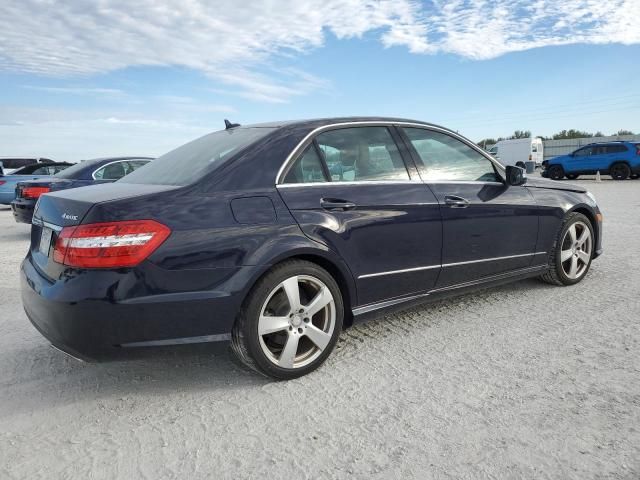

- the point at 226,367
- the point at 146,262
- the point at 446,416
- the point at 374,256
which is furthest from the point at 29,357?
the point at 446,416

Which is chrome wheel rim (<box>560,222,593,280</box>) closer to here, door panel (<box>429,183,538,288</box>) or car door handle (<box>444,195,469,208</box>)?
door panel (<box>429,183,538,288</box>)

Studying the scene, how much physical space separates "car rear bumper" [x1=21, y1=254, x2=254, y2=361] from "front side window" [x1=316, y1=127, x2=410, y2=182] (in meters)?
1.12

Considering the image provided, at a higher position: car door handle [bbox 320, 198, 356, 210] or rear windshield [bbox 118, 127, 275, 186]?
rear windshield [bbox 118, 127, 275, 186]

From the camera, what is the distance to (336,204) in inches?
122

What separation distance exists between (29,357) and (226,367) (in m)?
1.31

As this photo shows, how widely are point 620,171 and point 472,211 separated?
71.5 ft

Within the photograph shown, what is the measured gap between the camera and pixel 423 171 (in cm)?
367

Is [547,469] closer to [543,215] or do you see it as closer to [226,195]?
[226,195]

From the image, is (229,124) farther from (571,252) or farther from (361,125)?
(571,252)

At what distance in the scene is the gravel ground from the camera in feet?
6.95

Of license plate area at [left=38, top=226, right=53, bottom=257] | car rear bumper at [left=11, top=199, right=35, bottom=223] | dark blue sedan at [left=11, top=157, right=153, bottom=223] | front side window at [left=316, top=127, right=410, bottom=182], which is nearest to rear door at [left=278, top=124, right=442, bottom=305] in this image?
front side window at [left=316, top=127, right=410, bottom=182]

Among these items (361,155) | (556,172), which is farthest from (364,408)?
(556,172)

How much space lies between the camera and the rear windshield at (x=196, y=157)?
2943 mm

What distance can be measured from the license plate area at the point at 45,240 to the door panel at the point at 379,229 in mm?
1238
